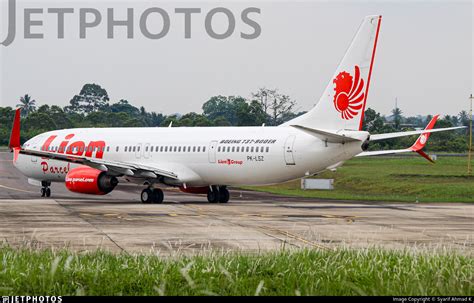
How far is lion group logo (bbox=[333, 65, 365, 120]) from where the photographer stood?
35.9m

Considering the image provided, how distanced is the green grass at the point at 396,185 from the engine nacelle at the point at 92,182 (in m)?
13.0

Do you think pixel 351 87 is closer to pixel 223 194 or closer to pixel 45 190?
pixel 223 194

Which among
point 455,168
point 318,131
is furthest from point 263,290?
point 455,168

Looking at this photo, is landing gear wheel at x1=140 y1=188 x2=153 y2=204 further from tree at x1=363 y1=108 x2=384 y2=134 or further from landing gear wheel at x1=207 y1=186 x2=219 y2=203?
tree at x1=363 y1=108 x2=384 y2=134

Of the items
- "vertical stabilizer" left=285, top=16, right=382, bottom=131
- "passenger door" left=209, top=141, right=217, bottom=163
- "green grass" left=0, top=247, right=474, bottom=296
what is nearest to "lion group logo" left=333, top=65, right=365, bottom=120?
"vertical stabilizer" left=285, top=16, right=382, bottom=131

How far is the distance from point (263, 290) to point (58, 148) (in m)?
36.1

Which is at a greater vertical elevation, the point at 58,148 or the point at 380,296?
the point at 58,148

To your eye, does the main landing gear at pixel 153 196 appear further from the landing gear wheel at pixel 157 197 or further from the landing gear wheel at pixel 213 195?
the landing gear wheel at pixel 213 195

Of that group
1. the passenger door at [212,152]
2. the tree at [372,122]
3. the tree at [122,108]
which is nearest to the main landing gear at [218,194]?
the passenger door at [212,152]

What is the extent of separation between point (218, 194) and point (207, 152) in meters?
2.68

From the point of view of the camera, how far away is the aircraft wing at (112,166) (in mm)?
39375

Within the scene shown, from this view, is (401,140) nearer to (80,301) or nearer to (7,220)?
(7,220)

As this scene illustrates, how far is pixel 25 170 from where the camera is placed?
48.0 meters

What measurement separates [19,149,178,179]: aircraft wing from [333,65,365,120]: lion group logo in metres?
9.20
